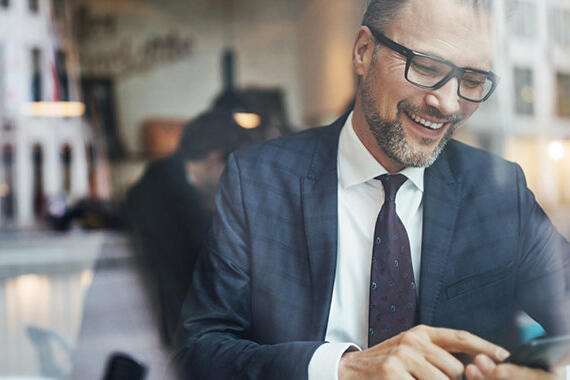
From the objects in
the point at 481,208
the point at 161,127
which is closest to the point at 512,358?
the point at 481,208

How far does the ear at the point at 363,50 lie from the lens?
0.84 meters

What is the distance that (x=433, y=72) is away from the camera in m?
0.79

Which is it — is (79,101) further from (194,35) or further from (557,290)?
(557,290)

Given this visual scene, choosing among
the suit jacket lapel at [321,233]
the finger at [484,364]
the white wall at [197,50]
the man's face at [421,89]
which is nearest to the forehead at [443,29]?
the man's face at [421,89]

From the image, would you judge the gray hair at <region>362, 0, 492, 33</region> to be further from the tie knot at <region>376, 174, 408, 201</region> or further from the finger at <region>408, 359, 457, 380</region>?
the finger at <region>408, 359, 457, 380</region>

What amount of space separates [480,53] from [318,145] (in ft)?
1.03

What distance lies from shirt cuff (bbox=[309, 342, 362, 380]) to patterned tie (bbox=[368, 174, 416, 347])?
49mm

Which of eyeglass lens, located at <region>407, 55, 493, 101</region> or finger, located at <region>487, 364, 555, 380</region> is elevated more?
eyeglass lens, located at <region>407, 55, 493, 101</region>

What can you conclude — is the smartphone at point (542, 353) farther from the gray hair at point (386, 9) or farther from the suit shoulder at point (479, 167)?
the gray hair at point (386, 9)

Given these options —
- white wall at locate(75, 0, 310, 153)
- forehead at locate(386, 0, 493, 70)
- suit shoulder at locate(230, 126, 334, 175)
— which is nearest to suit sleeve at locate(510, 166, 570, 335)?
forehead at locate(386, 0, 493, 70)

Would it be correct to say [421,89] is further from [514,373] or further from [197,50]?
[197,50]

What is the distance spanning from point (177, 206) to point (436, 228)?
613 millimetres

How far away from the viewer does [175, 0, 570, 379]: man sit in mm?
803

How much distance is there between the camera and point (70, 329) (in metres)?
1.43
